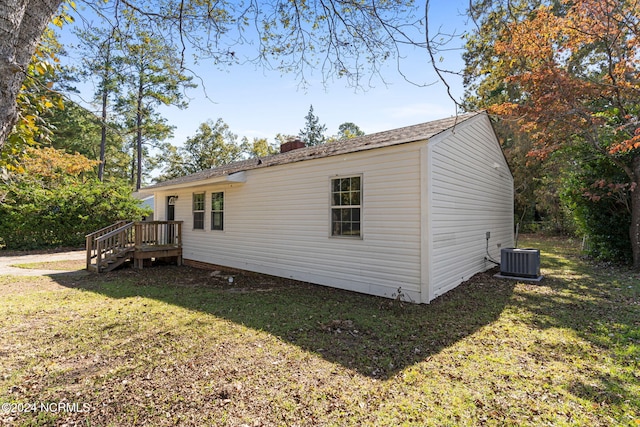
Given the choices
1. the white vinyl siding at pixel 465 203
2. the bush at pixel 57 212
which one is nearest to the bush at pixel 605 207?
the white vinyl siding at pixel 465 203

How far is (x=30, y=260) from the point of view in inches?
436

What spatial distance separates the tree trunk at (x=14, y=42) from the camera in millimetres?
1664

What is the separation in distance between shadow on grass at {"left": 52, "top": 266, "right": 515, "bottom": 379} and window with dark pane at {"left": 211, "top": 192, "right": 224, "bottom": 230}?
2048 millimetres

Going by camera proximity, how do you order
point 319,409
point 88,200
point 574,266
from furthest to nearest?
point 88,200 < point 574,266 < point 319,409

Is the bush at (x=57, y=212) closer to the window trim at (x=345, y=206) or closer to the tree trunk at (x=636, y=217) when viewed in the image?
the window trim at (x=345, y=206)

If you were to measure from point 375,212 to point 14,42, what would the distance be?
5440mm

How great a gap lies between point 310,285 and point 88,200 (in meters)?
13.0

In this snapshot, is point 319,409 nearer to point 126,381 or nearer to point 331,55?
point 126,381

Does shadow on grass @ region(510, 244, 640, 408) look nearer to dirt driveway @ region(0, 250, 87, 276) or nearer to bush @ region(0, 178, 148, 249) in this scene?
dirt driveway @ region(0, 250, 87, 276)

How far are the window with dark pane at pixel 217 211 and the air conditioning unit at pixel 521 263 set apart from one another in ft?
26.8

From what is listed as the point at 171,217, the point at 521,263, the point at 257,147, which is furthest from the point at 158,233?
the point at 257,147

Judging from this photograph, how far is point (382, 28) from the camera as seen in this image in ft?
12.1

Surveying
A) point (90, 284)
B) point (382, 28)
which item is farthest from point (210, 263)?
point (382, 28)

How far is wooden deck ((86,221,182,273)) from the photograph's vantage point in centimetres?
922
